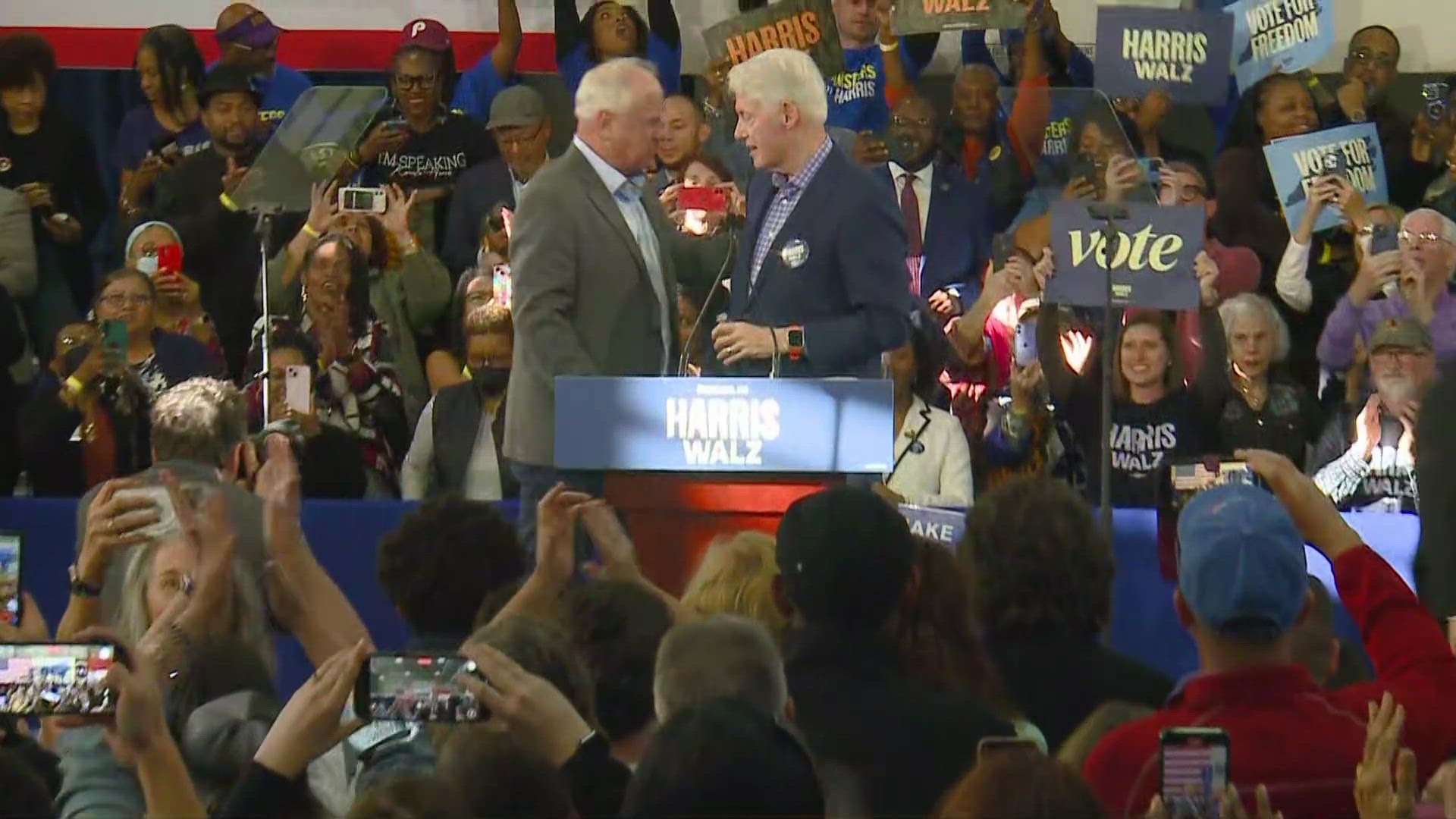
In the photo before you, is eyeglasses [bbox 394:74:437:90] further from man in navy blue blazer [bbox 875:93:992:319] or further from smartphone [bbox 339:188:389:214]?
man in navy blue blazer [bbox 875:93:992:319]

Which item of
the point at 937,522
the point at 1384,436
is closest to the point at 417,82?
the point at 1384,436

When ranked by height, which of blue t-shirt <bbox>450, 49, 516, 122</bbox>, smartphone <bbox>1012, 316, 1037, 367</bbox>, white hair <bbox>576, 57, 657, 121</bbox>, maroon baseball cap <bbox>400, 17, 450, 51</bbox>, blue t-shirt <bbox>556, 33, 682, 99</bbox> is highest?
maroon baseball cap <bbox>400, 17, 450, 51</bbox>

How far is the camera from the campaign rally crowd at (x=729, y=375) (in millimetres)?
3318

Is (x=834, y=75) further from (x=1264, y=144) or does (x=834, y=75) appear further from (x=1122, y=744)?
(x=1122, y=744)

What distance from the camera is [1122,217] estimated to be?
6977 mm

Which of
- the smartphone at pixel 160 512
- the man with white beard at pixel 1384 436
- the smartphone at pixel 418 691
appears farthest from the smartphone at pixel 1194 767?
the man with white beard at pixel 1384 436

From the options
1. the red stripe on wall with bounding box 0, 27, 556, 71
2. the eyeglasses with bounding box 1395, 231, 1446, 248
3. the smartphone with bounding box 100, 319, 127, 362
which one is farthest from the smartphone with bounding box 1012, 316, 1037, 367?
the red stripe on wall with bounding box 0, 27, 556, 71

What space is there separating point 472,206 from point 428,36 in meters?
0.99

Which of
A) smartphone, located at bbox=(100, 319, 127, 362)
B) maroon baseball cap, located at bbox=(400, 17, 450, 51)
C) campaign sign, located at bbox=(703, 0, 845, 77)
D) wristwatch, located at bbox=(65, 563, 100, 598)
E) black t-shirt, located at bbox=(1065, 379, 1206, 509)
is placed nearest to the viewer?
wristwatch, located at bbox=(65, 563, 100, 598)

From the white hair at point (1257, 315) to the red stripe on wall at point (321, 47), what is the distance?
147 inches

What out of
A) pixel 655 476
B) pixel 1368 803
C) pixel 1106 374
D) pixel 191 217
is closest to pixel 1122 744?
pixel 1368 803

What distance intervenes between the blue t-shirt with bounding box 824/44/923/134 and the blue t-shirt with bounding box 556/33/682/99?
715 mm

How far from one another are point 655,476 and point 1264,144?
4.84 metres

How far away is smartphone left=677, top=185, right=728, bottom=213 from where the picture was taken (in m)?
6.66
